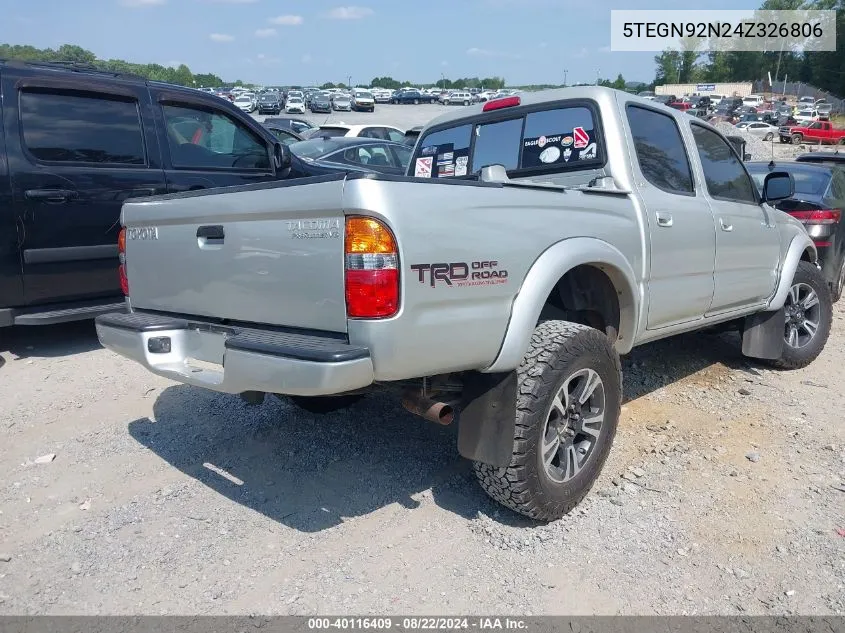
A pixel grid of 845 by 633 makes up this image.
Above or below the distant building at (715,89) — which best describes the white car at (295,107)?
below

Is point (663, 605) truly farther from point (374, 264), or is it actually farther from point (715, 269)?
point (715, 269)

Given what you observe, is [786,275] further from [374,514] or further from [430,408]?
[374,514]

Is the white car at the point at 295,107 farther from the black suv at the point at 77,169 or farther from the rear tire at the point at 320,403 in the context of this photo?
the rear tire at the point at 320,403

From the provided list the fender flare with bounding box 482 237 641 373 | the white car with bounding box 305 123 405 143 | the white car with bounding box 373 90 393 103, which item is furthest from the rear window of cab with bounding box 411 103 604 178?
the white car with bounding box 373 90 393 103

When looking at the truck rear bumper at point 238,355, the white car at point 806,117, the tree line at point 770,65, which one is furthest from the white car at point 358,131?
the tree line at point 770,65

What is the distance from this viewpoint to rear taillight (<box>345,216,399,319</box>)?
2.30 meters

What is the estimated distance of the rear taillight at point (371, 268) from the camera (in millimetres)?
2303

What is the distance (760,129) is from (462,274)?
48485 mm

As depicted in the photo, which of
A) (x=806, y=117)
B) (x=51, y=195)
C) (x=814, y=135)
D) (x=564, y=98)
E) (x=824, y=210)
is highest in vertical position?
(x=806, y=117)

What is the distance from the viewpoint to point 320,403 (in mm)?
4066

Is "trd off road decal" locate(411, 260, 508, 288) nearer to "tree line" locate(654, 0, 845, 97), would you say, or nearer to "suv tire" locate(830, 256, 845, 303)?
"suv tire" locate(830, 256, 845, 303)

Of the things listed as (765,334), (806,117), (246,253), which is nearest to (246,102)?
(806,117)

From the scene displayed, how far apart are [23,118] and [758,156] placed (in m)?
28.3

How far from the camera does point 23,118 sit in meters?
4.86
